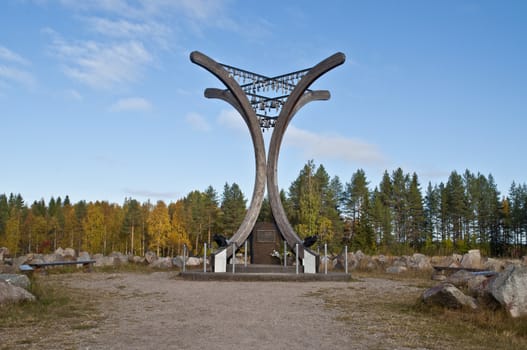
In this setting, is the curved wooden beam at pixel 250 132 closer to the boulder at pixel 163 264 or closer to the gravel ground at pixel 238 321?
the gravel ground at pixel 238 321

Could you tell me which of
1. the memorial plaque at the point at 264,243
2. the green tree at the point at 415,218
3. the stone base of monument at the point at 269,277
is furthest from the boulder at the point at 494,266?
the green tree at the point at 415,218

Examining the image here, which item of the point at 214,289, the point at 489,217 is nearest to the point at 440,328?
the point at 214,289

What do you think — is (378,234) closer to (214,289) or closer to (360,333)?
(214,289)

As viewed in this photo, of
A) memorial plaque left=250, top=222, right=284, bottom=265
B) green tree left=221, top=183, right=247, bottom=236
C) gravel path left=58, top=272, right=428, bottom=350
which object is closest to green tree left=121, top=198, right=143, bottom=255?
green tree left=221, top=183, right=247, bottom=236

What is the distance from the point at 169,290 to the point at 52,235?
5859 centimetres

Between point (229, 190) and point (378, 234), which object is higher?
point (229, 190)

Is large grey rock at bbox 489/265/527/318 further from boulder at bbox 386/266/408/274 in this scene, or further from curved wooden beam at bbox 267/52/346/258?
boulder at bbox 386/266/408/274

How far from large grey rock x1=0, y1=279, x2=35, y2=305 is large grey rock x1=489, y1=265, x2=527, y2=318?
7.26 meters

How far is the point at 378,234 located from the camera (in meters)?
50.6

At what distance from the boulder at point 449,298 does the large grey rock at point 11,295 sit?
6.47 meters

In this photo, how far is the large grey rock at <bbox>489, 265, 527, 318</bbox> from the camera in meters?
6.60

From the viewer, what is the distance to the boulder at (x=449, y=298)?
7164 mm

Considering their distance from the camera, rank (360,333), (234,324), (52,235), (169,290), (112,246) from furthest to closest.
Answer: (52,235) → (112,246) → (169,290) → (234,324) → (360,333)

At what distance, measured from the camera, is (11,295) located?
24.5 ft
